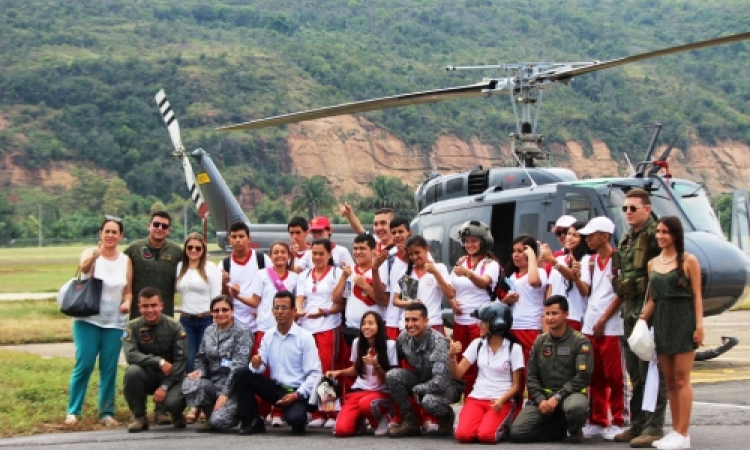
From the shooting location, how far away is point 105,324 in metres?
9.80

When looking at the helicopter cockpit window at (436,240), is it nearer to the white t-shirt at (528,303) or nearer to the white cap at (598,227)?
the white t-shirt at (528,303)

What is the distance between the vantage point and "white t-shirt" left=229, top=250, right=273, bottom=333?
10.1 m

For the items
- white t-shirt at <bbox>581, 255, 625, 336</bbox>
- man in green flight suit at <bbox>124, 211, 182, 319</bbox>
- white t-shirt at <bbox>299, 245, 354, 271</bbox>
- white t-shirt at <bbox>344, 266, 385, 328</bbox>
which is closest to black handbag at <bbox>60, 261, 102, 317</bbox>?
man in green flight suit at <bbox>124, 211, 182, 319</bbox>

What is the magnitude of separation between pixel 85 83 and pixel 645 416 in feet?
393

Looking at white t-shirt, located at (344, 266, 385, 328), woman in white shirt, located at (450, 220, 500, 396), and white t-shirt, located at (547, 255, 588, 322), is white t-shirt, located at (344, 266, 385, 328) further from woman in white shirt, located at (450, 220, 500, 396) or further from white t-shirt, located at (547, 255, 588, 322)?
white t-shirt, located at (547, 255, 588, 322)

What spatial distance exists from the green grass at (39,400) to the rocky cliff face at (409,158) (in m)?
82.7

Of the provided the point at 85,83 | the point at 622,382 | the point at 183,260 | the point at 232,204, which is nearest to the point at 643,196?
the point at 622,382

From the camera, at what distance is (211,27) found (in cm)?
16088

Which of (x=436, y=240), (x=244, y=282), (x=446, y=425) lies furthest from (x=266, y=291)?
(x=436, y=240)

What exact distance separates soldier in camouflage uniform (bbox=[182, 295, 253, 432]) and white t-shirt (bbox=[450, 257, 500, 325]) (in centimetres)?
177

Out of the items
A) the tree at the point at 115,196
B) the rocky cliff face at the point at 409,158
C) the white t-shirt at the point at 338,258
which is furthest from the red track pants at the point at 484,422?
the tree at the point at 115,196

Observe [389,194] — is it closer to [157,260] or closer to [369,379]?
[157,260]

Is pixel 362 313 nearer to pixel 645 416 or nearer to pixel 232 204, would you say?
pixel 645 416

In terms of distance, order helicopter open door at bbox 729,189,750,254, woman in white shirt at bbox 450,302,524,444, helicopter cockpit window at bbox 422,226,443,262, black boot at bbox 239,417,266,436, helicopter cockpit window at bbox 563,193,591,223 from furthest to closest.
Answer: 1. helicopter open door at bbox 729,189,750,254
2. helicopter cockpit window at bbox 422,226,443,262
3. helicopter cockpit window at bbox 563,193,591,223
4. black boot at bbox 239,417,266,436
5. woman in white shirt at bbox 450,302,524,444
